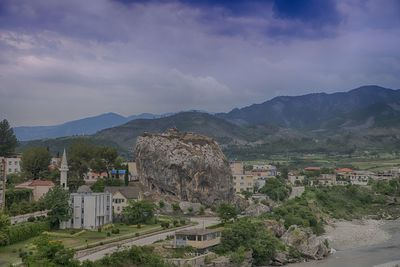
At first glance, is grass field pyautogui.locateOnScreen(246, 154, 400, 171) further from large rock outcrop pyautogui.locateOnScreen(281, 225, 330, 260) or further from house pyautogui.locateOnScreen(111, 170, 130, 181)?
large rock outcrop pyautogui.locateOnScreen(281, 225, 330, 260)

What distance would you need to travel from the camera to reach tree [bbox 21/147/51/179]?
6270 centimetres

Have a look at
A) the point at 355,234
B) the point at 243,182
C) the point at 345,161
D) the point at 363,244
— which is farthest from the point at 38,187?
the point at 345,161

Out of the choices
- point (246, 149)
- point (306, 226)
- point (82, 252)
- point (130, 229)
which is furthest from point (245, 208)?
point (246, 149)

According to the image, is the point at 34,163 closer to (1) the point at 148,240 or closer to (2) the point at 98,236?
(2) the point at 98,236

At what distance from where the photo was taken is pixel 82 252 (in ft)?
117

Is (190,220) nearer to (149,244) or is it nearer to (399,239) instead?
(149,244)

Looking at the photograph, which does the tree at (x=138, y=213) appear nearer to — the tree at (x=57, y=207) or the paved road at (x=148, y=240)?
the paved road at (x=148, y=240)

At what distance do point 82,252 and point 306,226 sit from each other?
2693 centimetres

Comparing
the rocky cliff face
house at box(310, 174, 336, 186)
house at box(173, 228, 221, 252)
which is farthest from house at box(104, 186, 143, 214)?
house at box(310, 174, 336, 186)

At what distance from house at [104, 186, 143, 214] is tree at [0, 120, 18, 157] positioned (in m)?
17.0

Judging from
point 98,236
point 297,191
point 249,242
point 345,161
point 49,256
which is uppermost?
point 345,161

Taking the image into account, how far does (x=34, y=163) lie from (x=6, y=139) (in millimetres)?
8156

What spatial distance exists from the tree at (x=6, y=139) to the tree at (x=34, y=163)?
20.2 feet

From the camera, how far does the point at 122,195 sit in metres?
55.8
